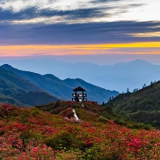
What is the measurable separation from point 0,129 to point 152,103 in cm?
10048

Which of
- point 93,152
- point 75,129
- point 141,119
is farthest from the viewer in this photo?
point 141,119

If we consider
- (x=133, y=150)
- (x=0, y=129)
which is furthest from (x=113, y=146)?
(x=0, y=129)

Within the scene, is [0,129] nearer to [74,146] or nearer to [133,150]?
[74,146]

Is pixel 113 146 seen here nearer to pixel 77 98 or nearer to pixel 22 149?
pixel 22 149

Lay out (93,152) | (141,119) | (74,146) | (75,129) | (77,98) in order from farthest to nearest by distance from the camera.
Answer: (141,119) < (77,98) < (75,129) < (74,146) < (93,152)

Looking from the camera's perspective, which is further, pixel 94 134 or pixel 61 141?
pixel 94 134

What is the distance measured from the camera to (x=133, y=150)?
13.8m

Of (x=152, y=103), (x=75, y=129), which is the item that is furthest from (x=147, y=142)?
(x=152, y=103)

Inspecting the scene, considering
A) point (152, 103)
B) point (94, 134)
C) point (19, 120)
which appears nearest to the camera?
point (94, 134)

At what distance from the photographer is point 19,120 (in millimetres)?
24484

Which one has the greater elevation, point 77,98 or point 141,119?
point 77,98

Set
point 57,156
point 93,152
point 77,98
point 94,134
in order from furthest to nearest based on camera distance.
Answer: point 77,98, point 94,134, point 93,152, point 57,156

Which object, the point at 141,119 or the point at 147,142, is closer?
the point at 147,142

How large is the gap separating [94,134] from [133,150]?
4599 mm
